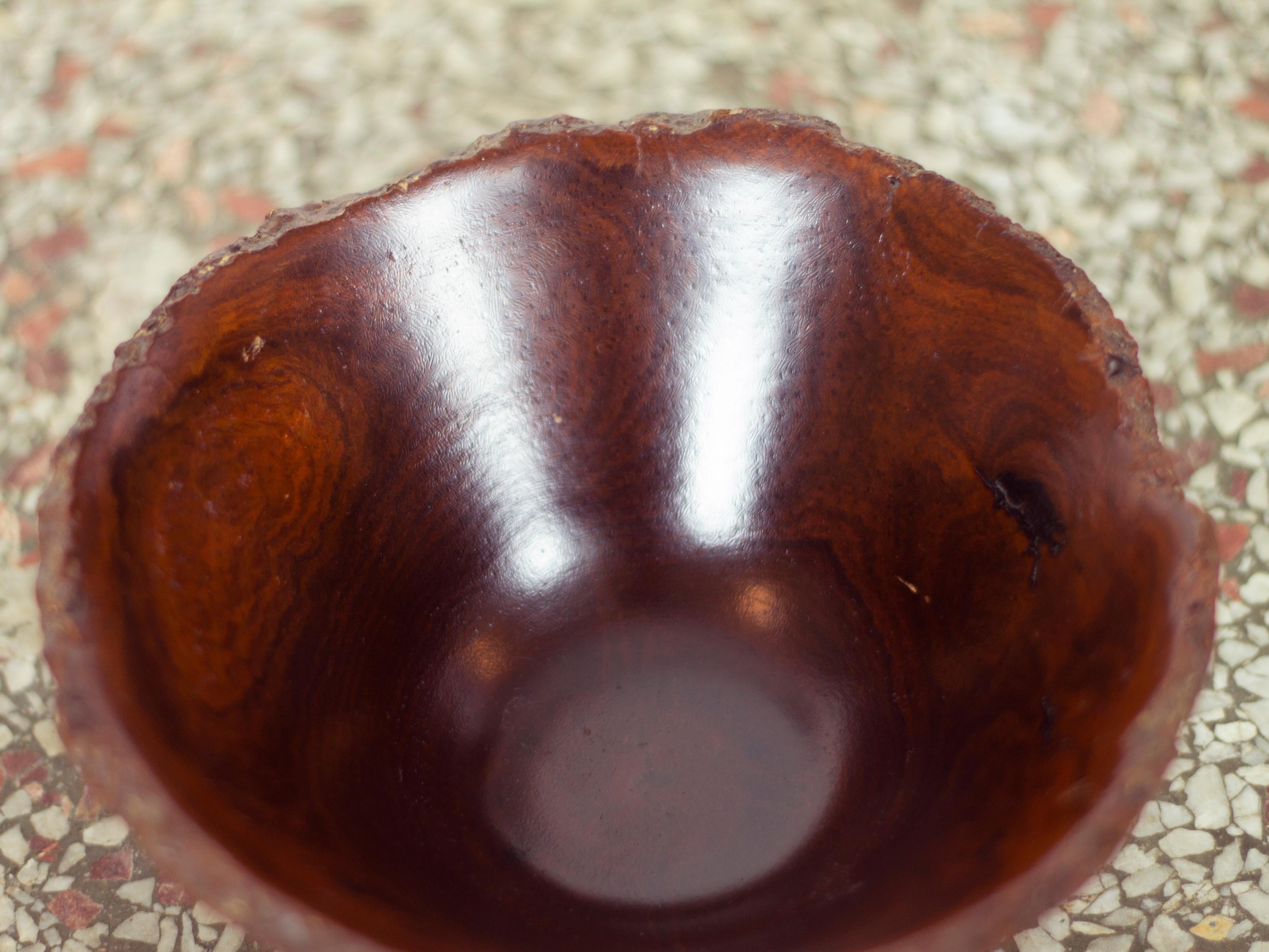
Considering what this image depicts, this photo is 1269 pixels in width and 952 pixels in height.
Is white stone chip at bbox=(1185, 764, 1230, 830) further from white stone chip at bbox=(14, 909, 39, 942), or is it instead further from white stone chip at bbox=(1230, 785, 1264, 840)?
white stone chip at bbox=(14, 909, 39, 942)

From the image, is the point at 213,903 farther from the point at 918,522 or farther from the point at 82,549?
the point at 918,522

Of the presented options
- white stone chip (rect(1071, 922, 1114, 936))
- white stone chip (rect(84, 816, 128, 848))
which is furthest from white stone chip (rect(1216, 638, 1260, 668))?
white stone chip (rect(84, 816, 128, 848))

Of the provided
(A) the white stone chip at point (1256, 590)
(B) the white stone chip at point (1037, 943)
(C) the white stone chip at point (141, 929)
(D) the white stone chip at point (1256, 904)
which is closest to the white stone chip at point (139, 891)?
(C) the white stone chip at point (141, 929)

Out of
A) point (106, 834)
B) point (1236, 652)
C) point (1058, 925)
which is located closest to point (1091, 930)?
point (1058, 925)

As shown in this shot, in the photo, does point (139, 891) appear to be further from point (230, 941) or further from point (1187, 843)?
point (1187, 843)

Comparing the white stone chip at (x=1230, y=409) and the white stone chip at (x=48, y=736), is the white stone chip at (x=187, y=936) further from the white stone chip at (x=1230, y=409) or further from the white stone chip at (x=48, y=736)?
the white stone chip at (x=1230, y=409)

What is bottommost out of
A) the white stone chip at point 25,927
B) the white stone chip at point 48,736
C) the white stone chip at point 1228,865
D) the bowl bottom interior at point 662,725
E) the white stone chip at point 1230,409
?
the white stone chip at point 1228,865
